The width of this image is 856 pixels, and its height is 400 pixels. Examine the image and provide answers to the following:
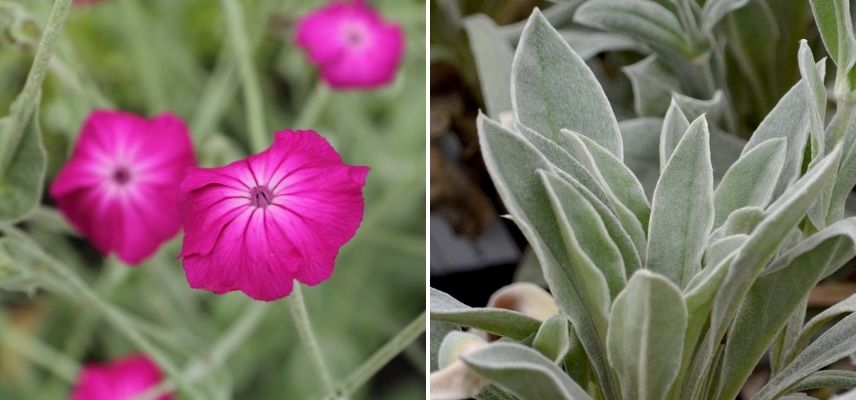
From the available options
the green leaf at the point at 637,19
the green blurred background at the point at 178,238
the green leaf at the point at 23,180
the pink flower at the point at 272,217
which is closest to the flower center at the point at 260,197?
the pink flower at the point at 272,217

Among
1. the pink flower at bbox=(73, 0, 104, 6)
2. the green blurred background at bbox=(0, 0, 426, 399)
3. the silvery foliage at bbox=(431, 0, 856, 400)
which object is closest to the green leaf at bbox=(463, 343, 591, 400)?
the silvery foliage at bbox=(431, 0, 856, 400)

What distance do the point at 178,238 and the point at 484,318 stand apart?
39 centimetres

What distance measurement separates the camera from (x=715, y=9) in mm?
491

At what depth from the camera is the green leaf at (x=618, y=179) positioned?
15.6 inches

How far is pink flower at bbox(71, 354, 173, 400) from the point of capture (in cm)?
70

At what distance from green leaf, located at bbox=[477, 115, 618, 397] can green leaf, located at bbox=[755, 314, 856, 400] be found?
0.07m

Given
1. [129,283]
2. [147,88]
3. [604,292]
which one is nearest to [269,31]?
[147,88]

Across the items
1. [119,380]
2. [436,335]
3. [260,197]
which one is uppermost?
[260,197]

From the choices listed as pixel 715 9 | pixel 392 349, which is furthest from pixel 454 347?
pixel 715 9

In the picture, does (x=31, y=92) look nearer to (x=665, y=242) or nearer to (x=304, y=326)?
(x=304, y=326)

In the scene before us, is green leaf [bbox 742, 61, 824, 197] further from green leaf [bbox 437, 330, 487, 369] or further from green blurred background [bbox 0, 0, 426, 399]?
green blurred background [bbox 0, 0, 426, 399]

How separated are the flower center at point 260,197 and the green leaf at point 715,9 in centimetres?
26

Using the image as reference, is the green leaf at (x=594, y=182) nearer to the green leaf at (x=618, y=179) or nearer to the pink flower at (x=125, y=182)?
the green leaf at (x=618, y=179)

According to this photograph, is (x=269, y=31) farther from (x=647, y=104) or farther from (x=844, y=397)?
(x=844, y=397)
